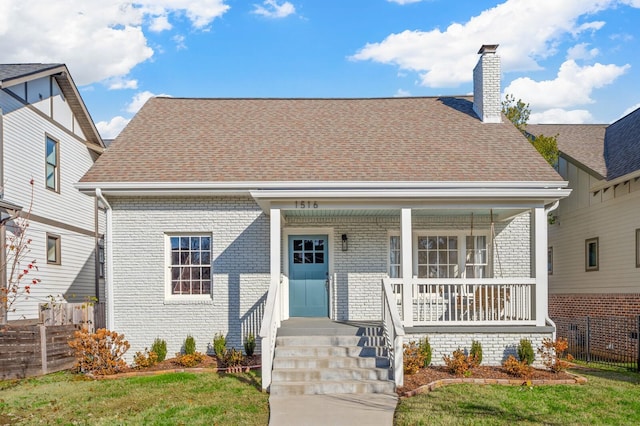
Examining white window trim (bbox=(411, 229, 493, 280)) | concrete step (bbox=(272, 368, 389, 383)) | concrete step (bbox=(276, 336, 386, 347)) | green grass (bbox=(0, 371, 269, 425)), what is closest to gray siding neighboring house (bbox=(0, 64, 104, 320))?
green grass (bbox=(0, 371, 269, 425))

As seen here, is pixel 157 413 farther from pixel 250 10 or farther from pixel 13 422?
pixel 250 10

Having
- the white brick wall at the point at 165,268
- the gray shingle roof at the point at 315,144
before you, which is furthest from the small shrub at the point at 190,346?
the gray shingle roof at the point at 315,144

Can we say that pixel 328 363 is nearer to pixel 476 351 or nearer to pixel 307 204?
pixel 476 351

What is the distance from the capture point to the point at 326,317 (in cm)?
1372

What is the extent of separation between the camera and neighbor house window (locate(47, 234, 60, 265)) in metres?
17.4

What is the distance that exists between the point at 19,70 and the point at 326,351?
36.0 feet

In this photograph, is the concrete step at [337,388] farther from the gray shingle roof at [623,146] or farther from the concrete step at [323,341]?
the gray shingle roof at [623,146]

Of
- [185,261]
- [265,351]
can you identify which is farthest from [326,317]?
[265,351]

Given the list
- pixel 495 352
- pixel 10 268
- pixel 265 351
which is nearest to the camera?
pixel 265 351

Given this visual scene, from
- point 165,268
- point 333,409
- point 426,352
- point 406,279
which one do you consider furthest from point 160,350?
point 426,352

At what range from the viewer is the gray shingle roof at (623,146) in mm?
15581

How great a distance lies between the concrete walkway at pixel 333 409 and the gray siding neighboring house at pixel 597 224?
8.68 metres

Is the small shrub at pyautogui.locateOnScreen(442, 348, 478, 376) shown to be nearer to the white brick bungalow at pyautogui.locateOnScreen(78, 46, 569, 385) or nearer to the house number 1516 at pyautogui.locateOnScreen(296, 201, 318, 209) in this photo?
the white brick bungalow at pyautogui.locateOnScreen(78, 46, 569, 385)

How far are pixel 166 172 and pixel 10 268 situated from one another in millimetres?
5172
